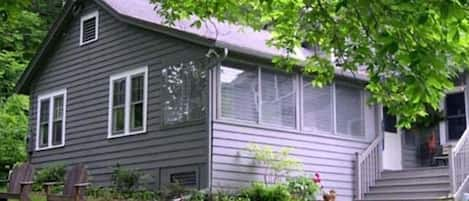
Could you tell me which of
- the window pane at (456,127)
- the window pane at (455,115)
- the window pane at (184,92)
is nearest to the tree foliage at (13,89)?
the window pane at (184,92)

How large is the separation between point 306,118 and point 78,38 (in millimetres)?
5985

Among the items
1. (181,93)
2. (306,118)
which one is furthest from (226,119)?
(306,118)

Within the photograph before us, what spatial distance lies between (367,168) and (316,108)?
1.81 meters

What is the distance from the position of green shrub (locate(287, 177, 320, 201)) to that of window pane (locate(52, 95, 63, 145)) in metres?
6.18

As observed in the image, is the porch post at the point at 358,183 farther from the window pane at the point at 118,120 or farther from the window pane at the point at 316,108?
the window pane at the point at 118,120

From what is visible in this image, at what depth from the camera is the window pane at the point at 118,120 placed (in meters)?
14.4

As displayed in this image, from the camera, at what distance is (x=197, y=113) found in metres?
12.5

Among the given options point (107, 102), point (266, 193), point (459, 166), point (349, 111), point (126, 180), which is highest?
point (107, 102)

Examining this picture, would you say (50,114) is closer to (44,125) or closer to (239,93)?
(44,125)

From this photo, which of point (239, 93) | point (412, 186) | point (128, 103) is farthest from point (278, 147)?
point (128, 103)

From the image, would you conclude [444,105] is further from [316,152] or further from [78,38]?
[78,38]

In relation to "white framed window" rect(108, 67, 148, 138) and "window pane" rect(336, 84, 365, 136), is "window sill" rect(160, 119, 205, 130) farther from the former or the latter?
"window pane" rect(336, 84, 365, 136)

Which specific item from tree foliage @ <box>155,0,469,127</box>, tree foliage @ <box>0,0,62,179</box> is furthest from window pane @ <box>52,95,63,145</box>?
tree foliage @ <box>155,0,469,127</box>

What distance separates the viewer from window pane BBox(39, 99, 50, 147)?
54.3 ft
